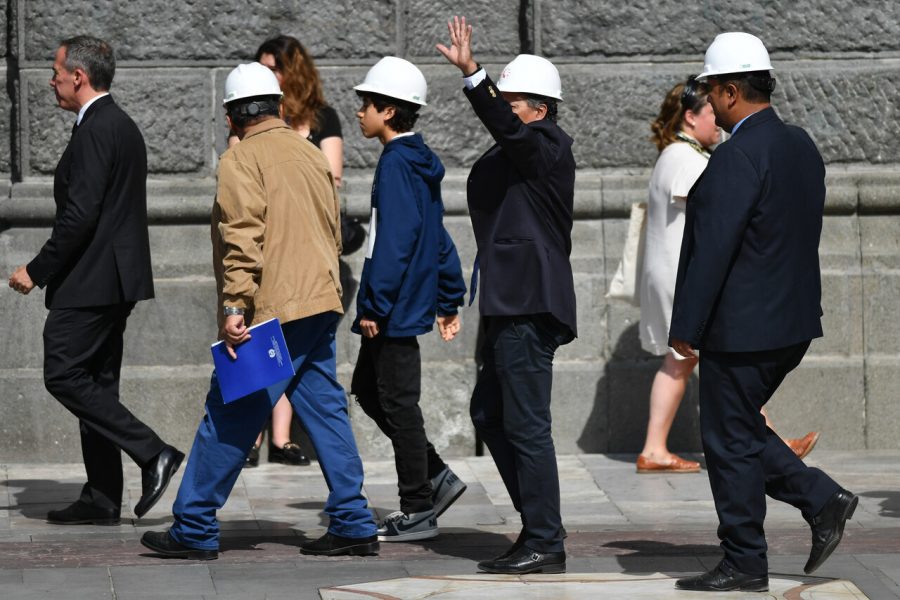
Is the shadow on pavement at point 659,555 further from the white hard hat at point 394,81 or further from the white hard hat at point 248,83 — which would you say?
the white hard hat at point 248,83

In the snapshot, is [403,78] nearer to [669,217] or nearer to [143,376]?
[669,217]

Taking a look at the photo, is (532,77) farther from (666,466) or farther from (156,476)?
(666,466)

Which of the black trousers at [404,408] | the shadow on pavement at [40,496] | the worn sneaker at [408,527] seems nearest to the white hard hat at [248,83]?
the black trousers at [404,408]

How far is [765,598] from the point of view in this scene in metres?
5.29

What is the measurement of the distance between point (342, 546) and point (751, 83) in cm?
216

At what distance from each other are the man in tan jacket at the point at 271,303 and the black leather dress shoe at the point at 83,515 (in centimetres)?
63

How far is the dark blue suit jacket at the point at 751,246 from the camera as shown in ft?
17.1

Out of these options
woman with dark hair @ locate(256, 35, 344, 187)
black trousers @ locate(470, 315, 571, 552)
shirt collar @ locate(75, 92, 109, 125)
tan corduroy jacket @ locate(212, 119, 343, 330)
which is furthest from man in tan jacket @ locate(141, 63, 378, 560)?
woman with dark hair @ locate(256, 35, 344, 187)

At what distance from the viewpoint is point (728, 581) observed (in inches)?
210

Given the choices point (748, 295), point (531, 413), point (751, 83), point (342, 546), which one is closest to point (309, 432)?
point (342, 546)

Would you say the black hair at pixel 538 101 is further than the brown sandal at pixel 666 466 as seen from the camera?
No

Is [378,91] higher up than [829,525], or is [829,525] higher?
[378,91]

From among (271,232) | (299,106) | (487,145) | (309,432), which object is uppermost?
(299,106)

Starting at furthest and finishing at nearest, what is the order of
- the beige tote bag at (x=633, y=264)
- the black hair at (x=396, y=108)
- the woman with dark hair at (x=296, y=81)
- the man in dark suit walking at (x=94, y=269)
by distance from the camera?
the beige tote bag at (x=633, y=264) → the woman with dark hair at (x=296, y=81) → the man in dark suit walking at (x=94, y=269) → the black hair at (x=396, y=108)
